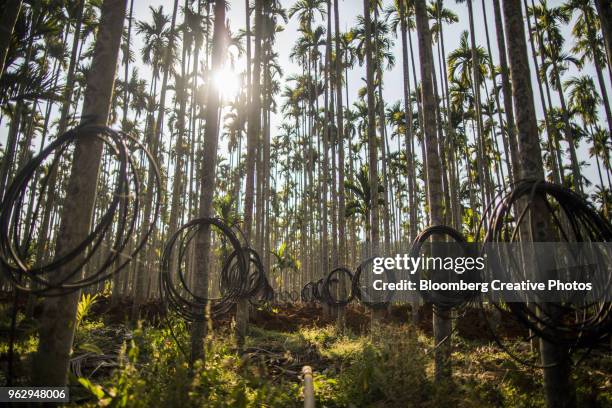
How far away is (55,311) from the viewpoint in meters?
4.07

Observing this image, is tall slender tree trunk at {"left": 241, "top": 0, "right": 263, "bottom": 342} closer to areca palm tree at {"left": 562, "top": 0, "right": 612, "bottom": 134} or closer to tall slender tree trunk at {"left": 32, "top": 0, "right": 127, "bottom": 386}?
tall slender tree trunk at {"left": 32, "top": 0, "right": 127, "bottom": 386}

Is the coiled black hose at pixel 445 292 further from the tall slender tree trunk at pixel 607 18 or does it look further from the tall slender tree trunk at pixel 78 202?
the tall slender tree trunk at pixel 78 202

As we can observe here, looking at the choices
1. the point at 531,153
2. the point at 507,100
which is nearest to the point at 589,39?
the point at 507,100

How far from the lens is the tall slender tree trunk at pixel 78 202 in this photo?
4.00m

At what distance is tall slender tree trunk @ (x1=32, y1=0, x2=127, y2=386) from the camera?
4.00 m

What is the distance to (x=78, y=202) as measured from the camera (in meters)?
4.34

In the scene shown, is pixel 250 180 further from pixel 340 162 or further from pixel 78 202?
pixel 78 202

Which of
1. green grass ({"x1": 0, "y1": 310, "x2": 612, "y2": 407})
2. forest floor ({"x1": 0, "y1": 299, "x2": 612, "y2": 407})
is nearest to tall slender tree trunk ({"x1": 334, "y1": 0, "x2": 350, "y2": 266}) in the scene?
forest floor ({"x1": 0, "y1": 299, "x2": 612, "y2": 407})

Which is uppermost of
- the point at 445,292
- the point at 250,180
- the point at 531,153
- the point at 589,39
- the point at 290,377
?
the point at 589,39

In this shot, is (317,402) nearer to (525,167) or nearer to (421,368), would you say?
(421,368)

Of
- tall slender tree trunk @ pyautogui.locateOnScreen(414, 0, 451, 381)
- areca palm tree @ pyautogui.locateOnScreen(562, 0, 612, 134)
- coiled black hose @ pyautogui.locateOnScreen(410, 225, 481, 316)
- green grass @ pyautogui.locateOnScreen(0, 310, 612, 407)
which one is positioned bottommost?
green grass @ pyautogui.locateOnScreen(0, 310, 612, 407)

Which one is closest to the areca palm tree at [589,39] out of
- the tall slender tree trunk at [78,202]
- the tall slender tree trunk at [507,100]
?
the tall slender tree trunk at [507,100]

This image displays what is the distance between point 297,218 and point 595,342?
122 feet

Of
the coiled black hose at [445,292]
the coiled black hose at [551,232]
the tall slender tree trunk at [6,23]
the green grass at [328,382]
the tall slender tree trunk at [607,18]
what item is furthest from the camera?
the coiled black hose at [445,292]
